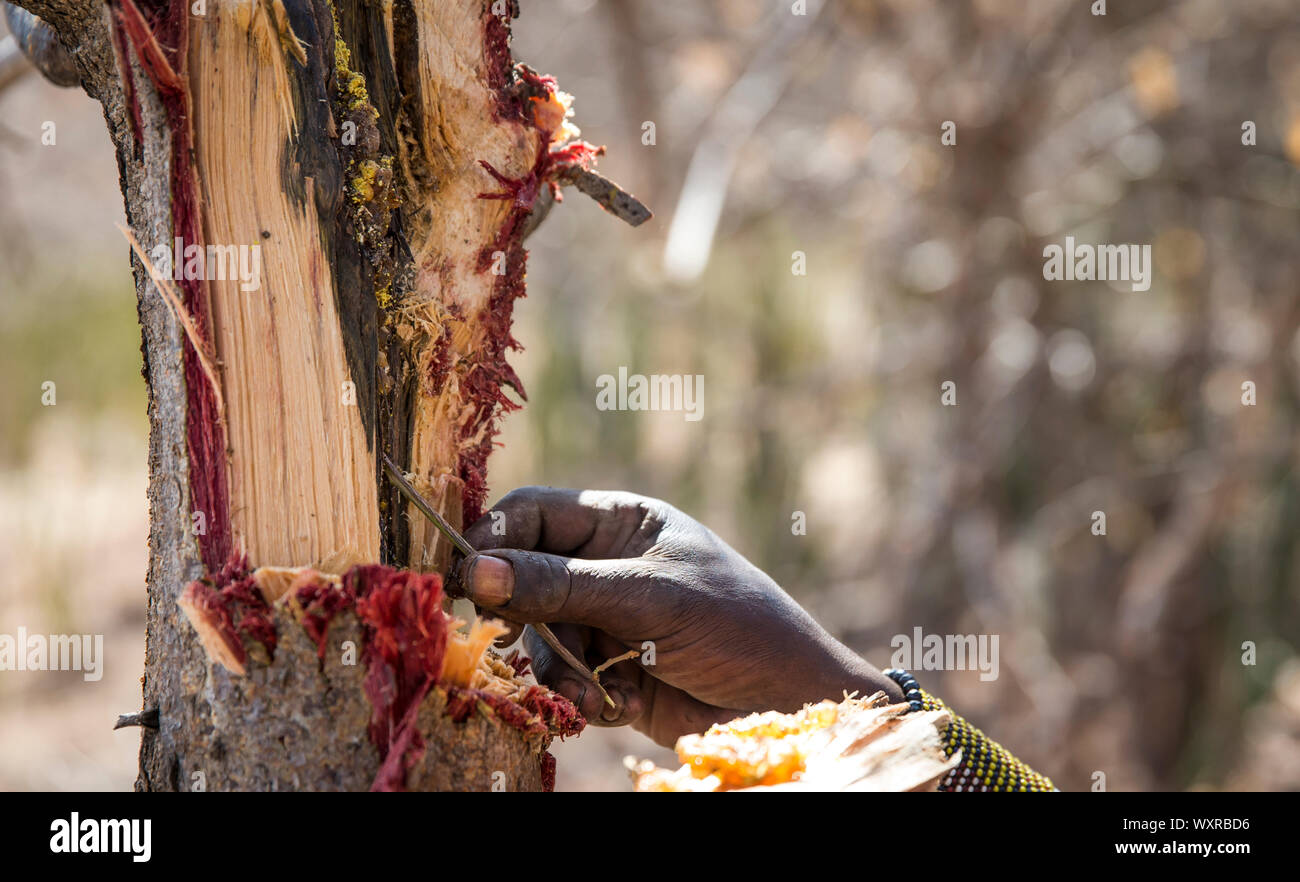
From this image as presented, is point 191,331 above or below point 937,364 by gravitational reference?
below

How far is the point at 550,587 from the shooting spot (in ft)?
4.20

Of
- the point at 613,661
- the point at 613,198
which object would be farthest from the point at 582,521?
the point at 613,198

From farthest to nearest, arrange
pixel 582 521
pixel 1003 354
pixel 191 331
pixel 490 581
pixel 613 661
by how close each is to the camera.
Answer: pixel 1003 354
pixel 582 521
pixel 613 661
pixel 490 581
pixel 191 331

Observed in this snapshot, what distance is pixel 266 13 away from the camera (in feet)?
3.67

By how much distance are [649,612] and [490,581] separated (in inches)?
8.8

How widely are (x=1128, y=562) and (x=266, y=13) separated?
4674mm

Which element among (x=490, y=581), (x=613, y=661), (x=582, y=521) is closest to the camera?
(x=490, y=581)

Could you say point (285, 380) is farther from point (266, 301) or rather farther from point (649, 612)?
point (649, 612)

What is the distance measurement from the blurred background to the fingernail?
1944 mm

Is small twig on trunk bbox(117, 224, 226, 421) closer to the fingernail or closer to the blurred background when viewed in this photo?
the fingernail

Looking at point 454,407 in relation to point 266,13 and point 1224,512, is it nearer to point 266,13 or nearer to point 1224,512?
point 266,13

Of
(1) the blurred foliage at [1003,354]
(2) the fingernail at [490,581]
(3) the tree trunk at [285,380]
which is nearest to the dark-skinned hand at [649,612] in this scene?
(2) the fingernail at [490,581]

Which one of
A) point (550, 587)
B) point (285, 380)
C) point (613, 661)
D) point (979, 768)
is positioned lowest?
point (979, 768)
